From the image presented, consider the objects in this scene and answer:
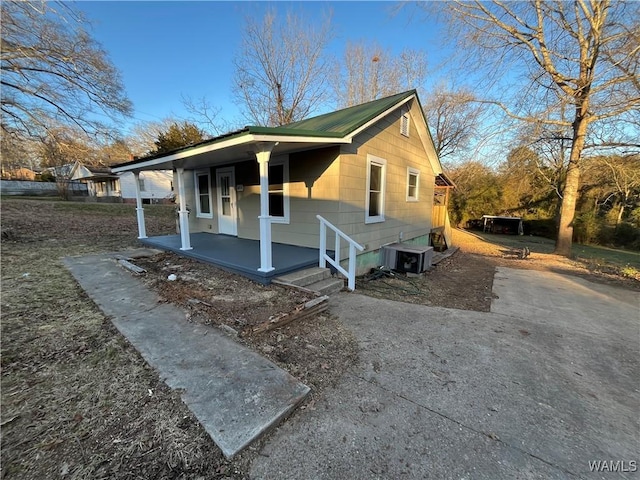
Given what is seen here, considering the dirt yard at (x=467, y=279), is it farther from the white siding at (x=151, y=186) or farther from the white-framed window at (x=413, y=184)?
the white siding at (x=151, y=186)

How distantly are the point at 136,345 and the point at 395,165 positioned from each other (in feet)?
22.8

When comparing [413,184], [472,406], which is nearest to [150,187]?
[413,184]

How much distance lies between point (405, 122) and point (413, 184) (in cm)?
213

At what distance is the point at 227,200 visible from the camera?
26.3ft

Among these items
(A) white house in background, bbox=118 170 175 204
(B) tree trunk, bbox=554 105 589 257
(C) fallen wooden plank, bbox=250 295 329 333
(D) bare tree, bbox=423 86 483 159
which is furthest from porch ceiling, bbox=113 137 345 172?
(A) white house in background, bbox=118 170 175 204

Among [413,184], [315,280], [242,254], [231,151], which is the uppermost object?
[231,151]

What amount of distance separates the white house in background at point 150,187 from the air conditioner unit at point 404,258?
29.1m

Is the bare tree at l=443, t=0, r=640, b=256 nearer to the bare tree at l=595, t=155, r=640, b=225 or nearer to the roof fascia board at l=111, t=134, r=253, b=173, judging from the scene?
the bare tree at l=595, t=155, r=640, b=225

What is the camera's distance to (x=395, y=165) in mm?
7512

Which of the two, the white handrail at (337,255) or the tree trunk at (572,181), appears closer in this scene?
the white handrail at (337,255)

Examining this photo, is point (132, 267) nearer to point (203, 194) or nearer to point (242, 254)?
point (242, 254)

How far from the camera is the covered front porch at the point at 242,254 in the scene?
4.78m

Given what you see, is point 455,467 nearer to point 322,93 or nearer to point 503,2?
point 503,2

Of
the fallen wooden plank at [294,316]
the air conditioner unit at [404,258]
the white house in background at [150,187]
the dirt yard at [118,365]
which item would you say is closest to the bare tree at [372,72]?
the air conditioner unit at [404,258]
